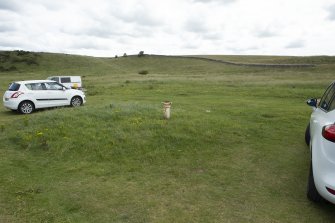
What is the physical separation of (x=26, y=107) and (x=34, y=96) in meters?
0.69

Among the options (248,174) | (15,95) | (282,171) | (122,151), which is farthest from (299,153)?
(15,95)

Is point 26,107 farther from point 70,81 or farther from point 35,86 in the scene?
point 70,81

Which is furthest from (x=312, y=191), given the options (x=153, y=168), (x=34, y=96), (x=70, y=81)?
(x=70, y=81)

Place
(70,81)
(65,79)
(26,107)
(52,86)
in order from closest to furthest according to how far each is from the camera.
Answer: (26,107) → (52,86) → (70,81) → (65,79)

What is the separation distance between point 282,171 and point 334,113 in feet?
8.71

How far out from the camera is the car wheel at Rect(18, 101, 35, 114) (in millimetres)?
17453

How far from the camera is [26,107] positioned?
57.9 ft

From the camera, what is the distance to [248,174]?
291 inches

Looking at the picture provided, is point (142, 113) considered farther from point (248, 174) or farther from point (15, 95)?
point (15, 95)

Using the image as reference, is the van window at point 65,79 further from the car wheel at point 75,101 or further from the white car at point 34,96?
the white car at point 34,96

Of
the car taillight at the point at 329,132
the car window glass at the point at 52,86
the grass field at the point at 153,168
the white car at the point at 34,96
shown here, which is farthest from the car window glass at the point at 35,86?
the car taillight at the point at 329,132

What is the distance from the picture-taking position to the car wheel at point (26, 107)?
57.3 ft

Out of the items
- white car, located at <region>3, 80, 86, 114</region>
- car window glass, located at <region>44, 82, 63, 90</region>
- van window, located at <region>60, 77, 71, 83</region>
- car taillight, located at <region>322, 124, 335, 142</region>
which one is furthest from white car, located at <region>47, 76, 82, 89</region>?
car taillight, located at <region>322, 124, 335, 142</region>

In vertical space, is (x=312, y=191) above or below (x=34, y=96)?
below
